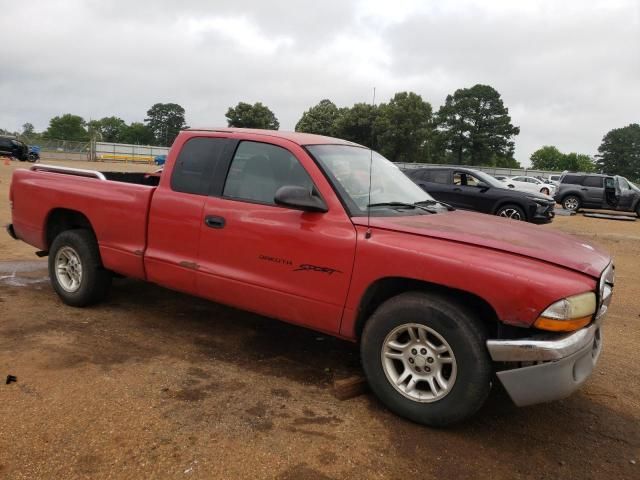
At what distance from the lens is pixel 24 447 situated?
106 inches

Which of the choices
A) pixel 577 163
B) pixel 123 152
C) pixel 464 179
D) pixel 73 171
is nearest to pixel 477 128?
pixel 577 163

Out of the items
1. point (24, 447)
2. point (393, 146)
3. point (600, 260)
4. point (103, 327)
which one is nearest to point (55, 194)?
point (103, 327)

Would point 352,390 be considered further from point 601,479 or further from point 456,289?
point 601,479

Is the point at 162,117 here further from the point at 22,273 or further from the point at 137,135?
the point at 22,273

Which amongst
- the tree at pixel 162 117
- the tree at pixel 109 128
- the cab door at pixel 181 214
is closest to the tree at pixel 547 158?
the tree at pixel 162 117

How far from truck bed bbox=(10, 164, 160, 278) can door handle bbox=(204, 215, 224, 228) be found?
683mm

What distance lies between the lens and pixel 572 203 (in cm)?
2125

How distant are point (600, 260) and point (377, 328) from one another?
146 centimetres

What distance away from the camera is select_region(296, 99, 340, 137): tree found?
175 ft

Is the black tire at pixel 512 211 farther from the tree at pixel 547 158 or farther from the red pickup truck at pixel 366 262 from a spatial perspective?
the tree at pixel 547 158

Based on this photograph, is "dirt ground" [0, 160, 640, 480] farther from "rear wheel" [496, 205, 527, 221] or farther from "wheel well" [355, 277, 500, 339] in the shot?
"rear wheel" [496, 205, 527, 221]

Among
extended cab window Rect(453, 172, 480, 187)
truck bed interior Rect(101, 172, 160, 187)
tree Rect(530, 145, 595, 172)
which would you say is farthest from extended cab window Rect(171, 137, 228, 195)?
tree Rect(530, 145, 595, 172)

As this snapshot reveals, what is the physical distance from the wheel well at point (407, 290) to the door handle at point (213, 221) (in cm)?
127

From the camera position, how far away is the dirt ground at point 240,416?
269 centimetres
